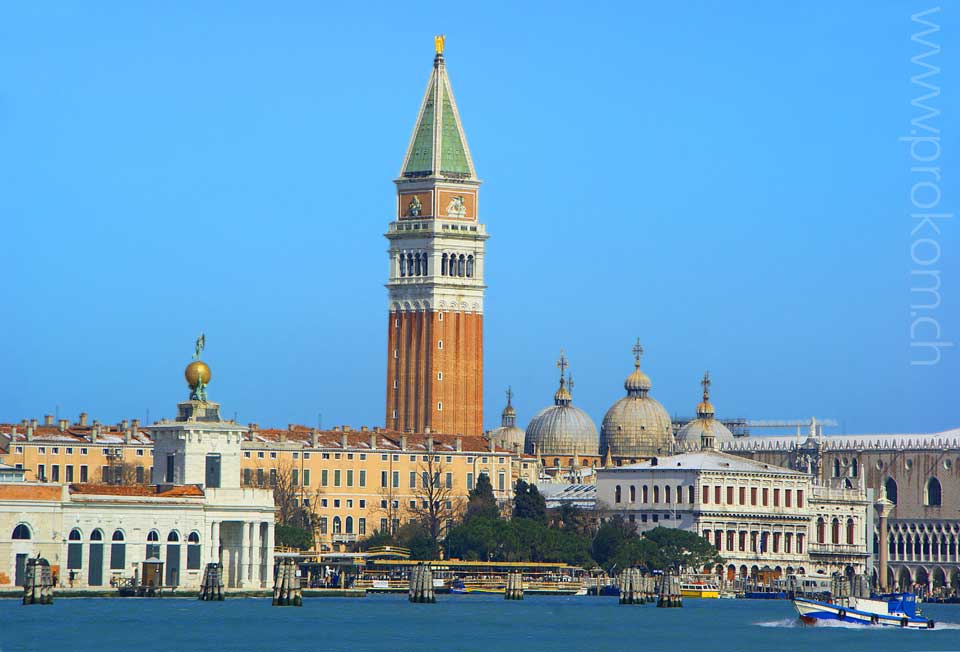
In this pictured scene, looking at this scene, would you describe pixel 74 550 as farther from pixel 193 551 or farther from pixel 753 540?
pixel 753 540

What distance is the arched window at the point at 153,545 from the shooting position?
9556cm

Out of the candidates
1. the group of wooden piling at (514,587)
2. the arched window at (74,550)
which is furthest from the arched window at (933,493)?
the arched window at (74,550)

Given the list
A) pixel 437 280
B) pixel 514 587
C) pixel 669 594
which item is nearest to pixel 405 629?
pixel 669 594

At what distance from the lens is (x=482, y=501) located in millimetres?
143250

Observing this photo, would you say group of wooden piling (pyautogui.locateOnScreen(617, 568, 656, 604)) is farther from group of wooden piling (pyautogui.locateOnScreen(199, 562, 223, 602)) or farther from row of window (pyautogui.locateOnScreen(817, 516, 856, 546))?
row of window (pyautogui.locateOnScreen(817, 516, 856, 546))

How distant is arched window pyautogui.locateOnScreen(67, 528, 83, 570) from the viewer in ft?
307

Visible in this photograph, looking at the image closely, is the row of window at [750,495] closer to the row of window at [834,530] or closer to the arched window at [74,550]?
the row of window at [834,530]

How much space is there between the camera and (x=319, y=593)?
358 feet

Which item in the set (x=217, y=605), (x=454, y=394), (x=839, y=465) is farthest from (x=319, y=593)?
(x=839, y=465)

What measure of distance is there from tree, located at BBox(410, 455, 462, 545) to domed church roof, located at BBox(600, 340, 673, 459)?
33146mm

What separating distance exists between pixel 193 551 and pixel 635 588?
1082 inches

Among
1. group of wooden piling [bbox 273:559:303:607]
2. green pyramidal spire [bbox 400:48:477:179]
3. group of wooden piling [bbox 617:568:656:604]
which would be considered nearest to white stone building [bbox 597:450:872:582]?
green pyramidal spire [bbox 400:48:477:179]

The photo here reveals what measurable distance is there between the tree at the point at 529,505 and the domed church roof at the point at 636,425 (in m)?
41.8

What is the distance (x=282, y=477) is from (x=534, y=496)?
1446cm
